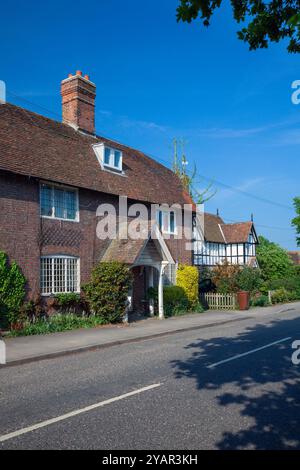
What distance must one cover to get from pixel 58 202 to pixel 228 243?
2764 cm

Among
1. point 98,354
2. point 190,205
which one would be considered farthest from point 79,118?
point 98,354

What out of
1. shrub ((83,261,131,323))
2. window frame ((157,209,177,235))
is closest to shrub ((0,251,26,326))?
shrub ((83,261,131,323))

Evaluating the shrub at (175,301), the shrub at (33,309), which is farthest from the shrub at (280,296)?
the shrub at (33,309)

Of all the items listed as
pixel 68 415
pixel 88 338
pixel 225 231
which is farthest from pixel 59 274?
pixel 225 231

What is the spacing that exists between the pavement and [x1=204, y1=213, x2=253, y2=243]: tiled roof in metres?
22.3

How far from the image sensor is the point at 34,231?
15.8m

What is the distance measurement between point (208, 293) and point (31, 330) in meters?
14.8

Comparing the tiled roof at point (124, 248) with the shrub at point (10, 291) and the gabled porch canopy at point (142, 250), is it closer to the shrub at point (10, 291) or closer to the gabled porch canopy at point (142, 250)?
the gabled porch canopy at point (142, 250)

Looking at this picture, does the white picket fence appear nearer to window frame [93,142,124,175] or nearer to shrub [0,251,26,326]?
window frame [93,142,124,175]

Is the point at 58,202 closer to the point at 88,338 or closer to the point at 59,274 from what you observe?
the point at 59,274

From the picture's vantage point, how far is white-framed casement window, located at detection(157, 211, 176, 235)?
22.9 metres

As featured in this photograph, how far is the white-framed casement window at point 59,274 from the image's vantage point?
16.2 metres

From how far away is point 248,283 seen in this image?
27234 millimetres

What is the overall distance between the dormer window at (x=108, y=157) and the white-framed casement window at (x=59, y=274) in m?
5.60
